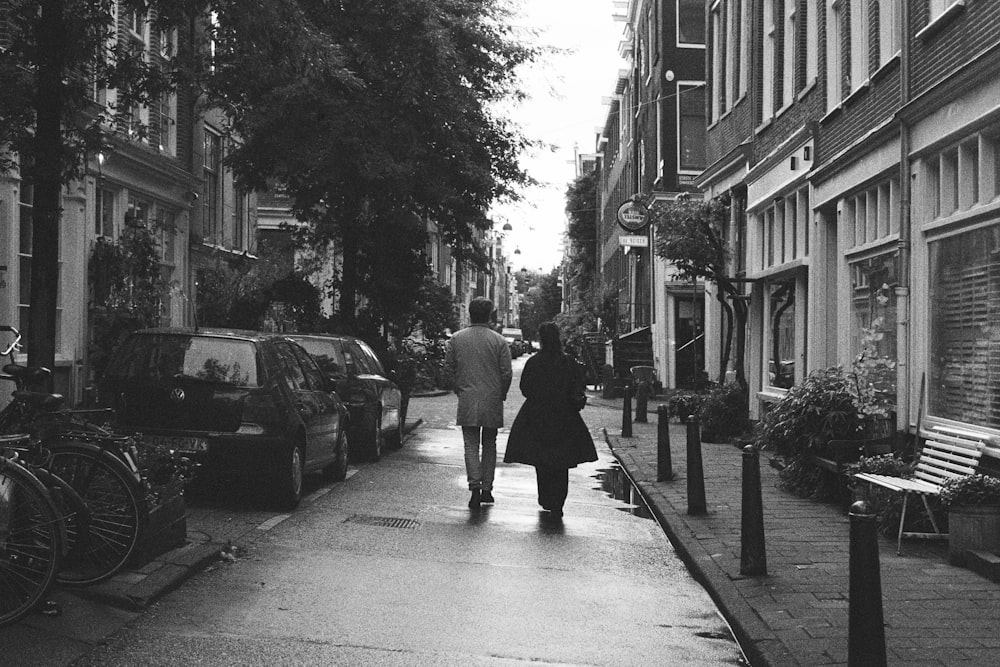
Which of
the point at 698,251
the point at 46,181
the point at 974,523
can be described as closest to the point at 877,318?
the point at 974,523

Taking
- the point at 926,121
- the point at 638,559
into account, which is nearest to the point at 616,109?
the point at 926,121

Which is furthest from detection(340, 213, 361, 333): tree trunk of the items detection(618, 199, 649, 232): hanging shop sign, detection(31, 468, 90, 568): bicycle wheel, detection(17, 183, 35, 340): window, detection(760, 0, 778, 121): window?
detection(31, 468, 90, 568): bicycle wheel

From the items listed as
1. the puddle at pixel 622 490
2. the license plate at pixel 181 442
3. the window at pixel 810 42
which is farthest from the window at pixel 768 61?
the license plate at pixel 181 442

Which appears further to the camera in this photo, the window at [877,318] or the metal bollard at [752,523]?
the window at [877,318]

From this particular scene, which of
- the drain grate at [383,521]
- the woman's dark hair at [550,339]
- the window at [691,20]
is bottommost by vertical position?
the drain grate at [383,521]

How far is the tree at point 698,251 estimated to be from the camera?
20.3 meters

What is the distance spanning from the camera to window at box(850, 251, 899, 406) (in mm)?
12508

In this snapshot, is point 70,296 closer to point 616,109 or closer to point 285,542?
point 285,542

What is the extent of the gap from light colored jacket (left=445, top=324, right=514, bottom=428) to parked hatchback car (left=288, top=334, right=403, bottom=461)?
3.41 meters

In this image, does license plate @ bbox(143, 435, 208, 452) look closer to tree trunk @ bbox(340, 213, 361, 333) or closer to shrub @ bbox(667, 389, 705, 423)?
shrub @ bbox(667, 389, 705, 423)

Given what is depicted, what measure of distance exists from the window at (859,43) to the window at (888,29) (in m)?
0.54

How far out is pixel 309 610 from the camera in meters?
6.51

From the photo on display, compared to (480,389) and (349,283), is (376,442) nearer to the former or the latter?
(480,389)

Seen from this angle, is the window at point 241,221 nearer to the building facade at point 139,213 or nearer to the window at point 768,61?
the building facade at point 139,213
